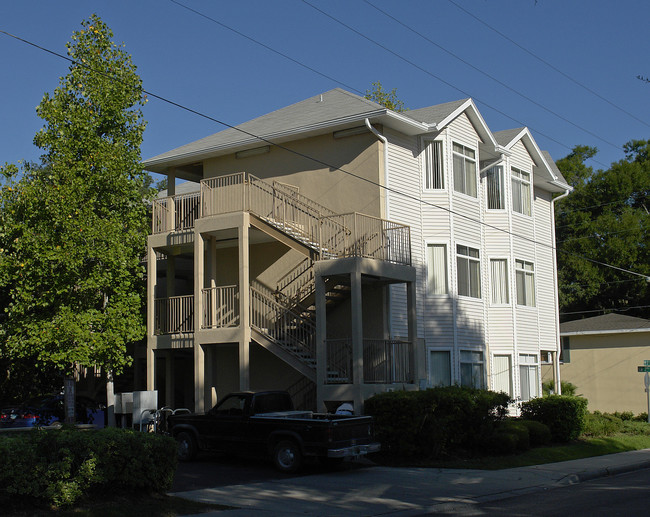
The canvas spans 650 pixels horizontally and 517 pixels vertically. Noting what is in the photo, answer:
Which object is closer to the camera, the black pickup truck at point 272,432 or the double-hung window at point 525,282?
the black pickup truck at point 272,432

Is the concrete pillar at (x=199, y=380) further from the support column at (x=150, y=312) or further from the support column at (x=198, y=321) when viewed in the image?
the support column at (x=150, y=312)

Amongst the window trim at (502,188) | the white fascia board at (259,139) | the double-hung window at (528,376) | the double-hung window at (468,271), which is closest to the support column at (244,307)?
the white fascia board at (259,139)

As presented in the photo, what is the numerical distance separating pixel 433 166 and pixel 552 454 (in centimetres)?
1000

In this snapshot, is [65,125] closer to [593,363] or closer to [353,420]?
[353,420]

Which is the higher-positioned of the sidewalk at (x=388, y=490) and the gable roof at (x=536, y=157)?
the gable roof at (x=536, y=157)

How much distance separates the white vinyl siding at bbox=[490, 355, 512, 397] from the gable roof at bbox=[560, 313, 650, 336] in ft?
28.8

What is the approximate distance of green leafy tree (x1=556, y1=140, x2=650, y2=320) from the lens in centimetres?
4587

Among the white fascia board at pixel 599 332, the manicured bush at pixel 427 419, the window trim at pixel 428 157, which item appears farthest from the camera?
the white fascia board at pixel 599 332

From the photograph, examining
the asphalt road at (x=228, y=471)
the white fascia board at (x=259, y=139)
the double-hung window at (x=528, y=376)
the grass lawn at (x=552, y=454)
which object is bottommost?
the grass lawn at (x=552, y=454)

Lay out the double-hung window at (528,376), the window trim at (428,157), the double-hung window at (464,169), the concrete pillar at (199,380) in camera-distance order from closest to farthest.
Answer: the concrete pillar at (199,380) < the window trim at (428,157) < the double-hung window at (464,169) < the double-hung window at (528,376)

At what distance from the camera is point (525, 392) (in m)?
27.3

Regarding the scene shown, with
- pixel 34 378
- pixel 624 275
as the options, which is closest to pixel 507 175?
pixel 34 378

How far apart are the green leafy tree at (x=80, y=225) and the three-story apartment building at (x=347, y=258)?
1.70 metres

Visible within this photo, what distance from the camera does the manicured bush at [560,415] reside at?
20531mm
